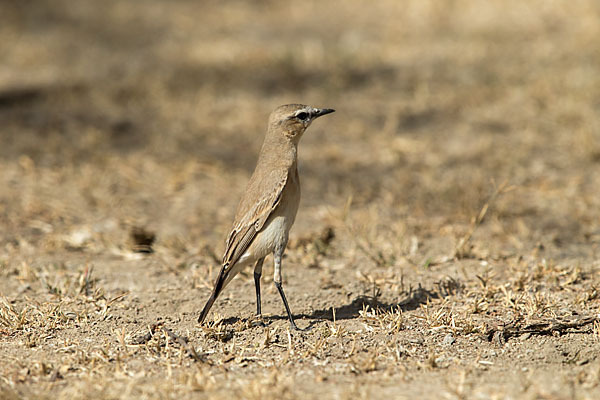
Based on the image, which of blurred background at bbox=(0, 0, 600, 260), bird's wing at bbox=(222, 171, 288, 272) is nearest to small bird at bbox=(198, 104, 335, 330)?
bird's wing at bbox=(222, 171, 288, 272)

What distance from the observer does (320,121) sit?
29.0 ft

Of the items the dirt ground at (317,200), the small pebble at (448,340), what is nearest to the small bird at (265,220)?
the dirt ground at (317,200)

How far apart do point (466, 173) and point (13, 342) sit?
464cm

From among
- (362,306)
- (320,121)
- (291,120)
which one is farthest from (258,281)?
(320,121)

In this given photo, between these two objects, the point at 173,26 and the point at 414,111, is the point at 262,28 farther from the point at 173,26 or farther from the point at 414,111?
the point at 414,111

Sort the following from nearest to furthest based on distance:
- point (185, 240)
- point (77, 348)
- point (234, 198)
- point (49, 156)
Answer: point (77, 348) < point (185, 240) < point (234, 198) < point (49, 156)

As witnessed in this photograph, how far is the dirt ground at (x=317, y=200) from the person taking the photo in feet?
13.2

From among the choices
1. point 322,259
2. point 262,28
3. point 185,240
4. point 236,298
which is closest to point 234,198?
point 185,240

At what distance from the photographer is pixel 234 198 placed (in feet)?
23.5

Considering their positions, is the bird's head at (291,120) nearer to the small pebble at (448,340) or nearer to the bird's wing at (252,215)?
the bird's wing at (252,215)

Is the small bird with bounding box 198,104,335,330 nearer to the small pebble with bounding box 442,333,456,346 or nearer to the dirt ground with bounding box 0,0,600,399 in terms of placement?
the dirt ground with bounding box 0,0,600,399

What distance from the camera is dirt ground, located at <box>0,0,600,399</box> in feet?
13.2

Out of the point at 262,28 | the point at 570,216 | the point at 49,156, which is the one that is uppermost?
the point at 262,28

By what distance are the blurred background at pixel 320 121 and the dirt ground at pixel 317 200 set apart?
0.12 ft
